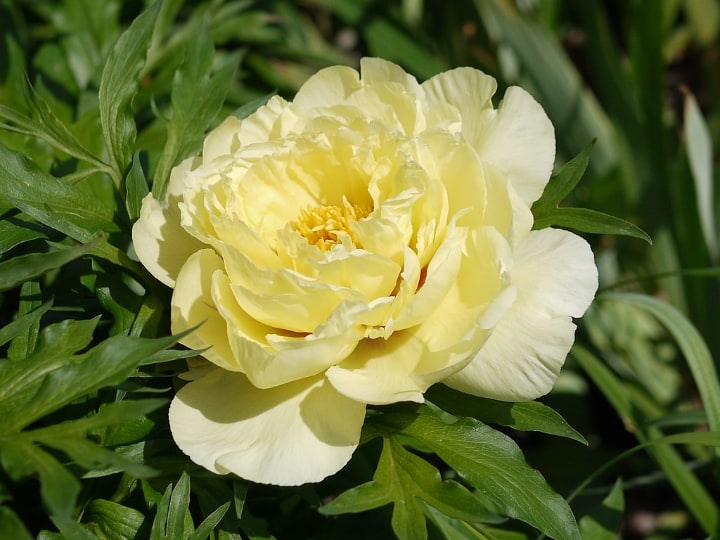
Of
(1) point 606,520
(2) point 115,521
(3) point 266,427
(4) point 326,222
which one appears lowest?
(1) point 606,520

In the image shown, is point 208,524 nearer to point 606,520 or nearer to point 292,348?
point 292,348

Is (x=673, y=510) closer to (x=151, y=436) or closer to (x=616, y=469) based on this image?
(x=616, y=469)

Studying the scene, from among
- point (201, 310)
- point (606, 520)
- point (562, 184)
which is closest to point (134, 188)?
point (201, 310)

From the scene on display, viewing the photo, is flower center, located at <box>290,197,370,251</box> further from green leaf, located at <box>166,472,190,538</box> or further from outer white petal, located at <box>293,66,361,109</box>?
green leaf, located at <box>166,472,190,538</box>

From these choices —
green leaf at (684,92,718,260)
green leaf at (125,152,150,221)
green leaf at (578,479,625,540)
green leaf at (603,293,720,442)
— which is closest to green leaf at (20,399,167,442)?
green leaf at (125,152,150,221)

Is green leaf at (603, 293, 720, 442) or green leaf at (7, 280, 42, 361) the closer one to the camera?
green leaf at (7, 280, 42, 361)

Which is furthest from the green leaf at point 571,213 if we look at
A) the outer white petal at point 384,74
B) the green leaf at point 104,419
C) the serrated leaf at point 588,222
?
the green leaf at point 104,419

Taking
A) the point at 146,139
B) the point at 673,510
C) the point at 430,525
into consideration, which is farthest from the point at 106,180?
the point at 673,510
